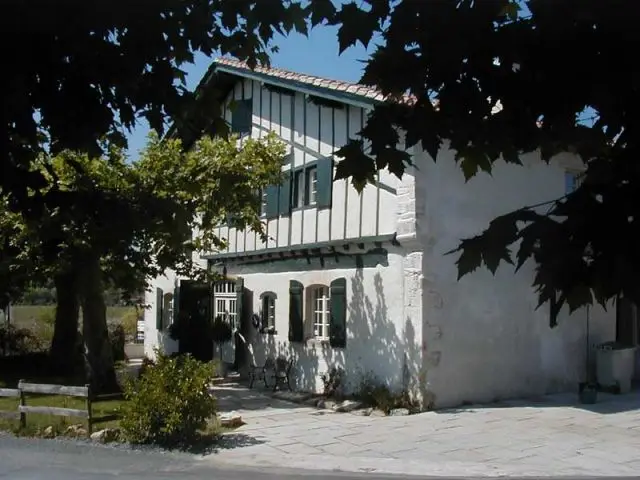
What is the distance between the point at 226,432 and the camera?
11328 mm

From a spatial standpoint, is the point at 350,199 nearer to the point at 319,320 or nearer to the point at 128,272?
the point at 319,320

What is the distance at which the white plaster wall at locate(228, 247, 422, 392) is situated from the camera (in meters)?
13.1

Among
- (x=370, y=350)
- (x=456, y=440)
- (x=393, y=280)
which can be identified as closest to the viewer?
(x=456, y=440)

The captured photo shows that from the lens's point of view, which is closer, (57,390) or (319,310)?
(57,390)

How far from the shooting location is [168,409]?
10.2m

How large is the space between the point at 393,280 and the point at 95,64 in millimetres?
10093

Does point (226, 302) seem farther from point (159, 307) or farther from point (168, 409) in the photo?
point (168, 409)

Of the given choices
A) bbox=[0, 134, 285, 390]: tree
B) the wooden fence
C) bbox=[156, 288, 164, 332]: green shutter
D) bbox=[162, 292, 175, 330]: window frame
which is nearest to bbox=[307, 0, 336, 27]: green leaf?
bbox=[0, 134, 285, 390]: tree

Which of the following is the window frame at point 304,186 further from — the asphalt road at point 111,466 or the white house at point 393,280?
the asphalt road at point 111,466

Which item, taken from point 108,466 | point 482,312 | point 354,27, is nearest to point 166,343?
point 482,312

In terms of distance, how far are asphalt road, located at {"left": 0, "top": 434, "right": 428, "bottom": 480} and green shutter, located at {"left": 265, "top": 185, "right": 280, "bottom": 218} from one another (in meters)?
8.05

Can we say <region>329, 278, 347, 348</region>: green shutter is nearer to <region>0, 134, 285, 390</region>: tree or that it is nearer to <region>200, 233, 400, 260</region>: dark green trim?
<region>200, 233, 400, 260</region>: dark green trim

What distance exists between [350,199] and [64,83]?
10795 millimetres

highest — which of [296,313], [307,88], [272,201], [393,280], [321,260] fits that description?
[307,88]
